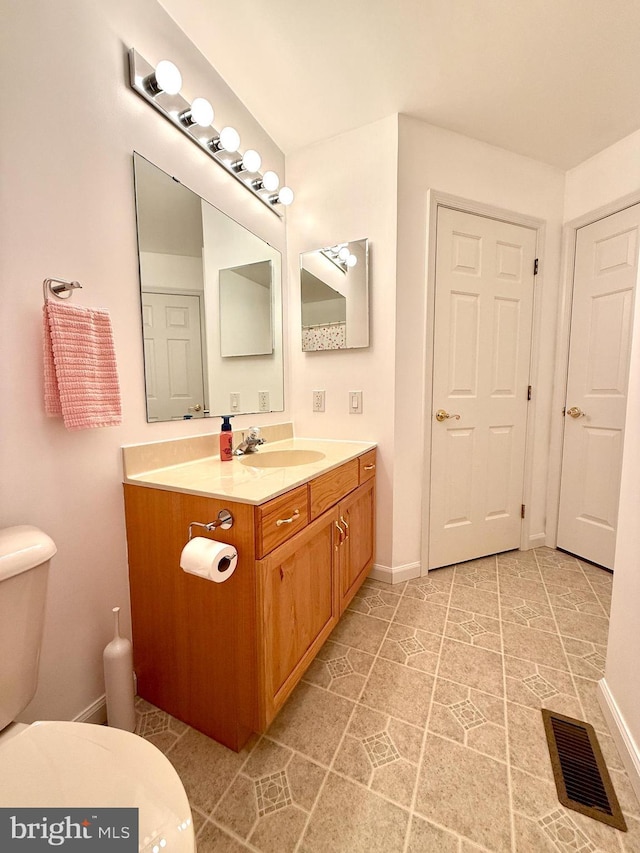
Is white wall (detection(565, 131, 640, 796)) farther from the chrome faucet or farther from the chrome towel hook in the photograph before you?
the chrome towel hook

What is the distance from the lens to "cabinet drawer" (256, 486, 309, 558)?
37.6 inches

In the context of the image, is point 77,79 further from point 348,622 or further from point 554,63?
point 348,622

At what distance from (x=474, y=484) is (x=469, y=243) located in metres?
1.42

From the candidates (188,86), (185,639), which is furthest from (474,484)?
(188,86)

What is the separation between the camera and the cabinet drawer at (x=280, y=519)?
96 centimetres

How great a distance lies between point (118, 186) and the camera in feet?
3.72

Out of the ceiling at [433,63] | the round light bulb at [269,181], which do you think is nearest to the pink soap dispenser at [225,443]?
the round light bulb at [269,181]

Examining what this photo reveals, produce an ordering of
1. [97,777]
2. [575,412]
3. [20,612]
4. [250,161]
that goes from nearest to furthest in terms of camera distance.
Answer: [97,777], [20,612], [250,161], [575,412]

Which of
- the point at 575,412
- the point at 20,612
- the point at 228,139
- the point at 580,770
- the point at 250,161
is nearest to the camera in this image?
the point at 20,612

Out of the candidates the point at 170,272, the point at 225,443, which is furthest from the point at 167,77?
the point at 225,443

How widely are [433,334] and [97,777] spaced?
2.03 metres

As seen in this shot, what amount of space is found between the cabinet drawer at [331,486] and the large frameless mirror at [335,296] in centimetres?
73

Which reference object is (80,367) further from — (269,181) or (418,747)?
(418,747)

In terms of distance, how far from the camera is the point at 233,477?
3.90ft
